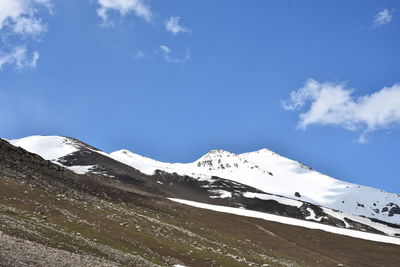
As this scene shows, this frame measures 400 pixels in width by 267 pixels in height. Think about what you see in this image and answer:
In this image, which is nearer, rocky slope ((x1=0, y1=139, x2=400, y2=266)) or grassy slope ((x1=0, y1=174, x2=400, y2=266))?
rocky slope ((x1=0, y1=139, x2=400, y2=266))

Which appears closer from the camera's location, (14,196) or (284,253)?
(14,196)

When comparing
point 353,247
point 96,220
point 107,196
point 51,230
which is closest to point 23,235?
point 51,230

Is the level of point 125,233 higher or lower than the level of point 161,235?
lower

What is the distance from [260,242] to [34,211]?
46931mm

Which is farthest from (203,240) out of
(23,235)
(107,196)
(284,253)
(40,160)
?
(40,160)

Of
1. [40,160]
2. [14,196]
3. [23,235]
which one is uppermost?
[40,160]

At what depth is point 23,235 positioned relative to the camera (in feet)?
130

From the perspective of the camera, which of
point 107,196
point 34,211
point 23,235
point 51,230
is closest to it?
point 23,235

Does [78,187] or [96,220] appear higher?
[78,187]

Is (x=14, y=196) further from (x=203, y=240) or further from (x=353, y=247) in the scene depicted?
(x=353, y=247)

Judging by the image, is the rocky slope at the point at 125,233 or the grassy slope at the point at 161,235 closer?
the rocky slope at the point at 125,233

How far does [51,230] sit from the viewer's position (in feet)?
149

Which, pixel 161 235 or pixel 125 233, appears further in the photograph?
pixel 161 235

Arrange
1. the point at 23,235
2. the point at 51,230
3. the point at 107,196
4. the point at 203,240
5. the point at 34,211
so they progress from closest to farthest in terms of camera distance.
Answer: the point at 23,235 < the point at 51,230 < the point at 34,211 < the point at 203,240 < the point at 107,196
